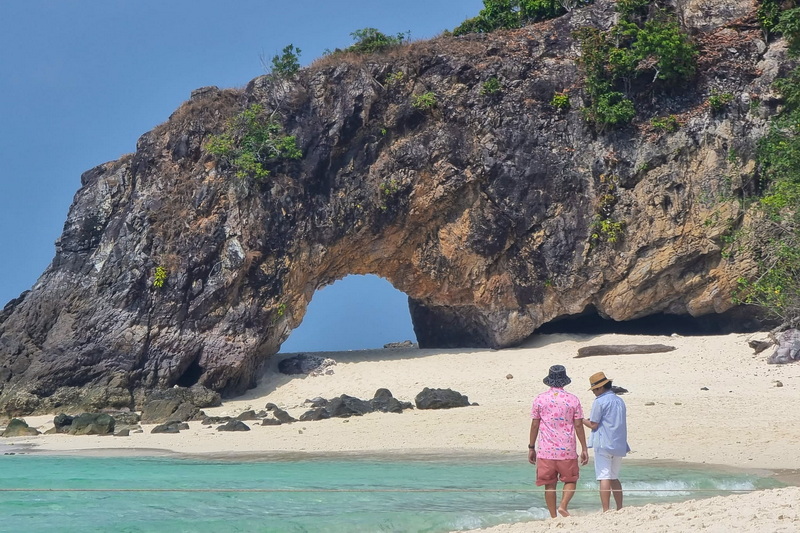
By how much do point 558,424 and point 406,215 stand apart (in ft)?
49.7

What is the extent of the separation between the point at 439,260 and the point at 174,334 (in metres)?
7.55

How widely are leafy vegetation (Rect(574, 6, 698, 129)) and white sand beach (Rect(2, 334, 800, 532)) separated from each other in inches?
247

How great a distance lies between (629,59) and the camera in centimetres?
2045

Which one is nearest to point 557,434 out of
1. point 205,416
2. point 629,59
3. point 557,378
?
point 557,378

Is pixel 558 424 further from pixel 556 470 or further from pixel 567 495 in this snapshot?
pixel 567 495

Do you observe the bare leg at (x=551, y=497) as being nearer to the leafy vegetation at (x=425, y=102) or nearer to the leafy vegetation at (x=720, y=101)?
the leafy vegetation at (x=720, y=101)

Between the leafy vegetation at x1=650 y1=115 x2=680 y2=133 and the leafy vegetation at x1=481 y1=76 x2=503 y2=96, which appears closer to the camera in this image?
the leafy vegetation at x1=650 y1=115 x2=680 y2=133

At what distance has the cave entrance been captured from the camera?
66.7 ft

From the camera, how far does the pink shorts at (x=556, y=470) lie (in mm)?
6828

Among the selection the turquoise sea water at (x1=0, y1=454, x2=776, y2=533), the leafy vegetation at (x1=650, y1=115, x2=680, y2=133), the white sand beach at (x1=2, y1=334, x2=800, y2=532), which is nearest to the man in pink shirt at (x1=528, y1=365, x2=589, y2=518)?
the white sand beach at (x1=2, y1=334, x2=800, y2=532)

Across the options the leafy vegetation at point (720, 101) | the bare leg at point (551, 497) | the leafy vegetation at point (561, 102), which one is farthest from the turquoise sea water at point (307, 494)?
the leafy vegetation at point (720, 101)

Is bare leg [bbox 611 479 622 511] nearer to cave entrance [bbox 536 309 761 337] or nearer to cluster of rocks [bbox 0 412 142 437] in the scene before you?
cluster of rocks [bbox 0 412 142 437]

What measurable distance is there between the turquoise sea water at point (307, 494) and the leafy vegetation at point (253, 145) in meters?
10.6

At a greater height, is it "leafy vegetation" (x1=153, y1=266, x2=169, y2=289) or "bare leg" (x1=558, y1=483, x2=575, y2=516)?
"leafy vegetation" (x1=153, y1=266, x2=169, y2=289)
